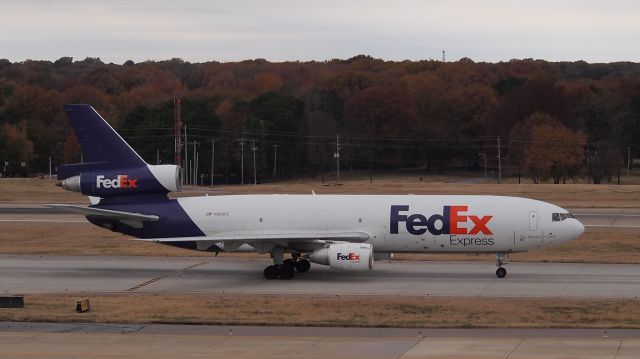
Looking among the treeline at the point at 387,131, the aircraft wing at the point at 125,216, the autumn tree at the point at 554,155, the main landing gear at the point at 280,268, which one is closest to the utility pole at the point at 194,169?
the treeline at the point at 387,131

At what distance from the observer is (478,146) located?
149 metres

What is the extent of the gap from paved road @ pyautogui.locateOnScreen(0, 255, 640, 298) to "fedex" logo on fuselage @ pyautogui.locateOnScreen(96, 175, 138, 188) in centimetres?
376

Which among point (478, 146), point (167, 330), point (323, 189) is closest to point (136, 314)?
point (167, 330)

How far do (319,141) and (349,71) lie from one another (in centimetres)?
3477

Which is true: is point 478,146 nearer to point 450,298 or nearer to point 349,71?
point 349,71

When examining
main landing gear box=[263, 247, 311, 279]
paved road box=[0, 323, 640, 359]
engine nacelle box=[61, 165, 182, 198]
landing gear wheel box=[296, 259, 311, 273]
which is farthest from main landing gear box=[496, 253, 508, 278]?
engine nacelle box=[61, 165, 182, 198]

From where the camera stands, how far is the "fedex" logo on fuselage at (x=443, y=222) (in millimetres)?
42688

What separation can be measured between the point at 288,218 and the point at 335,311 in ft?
32.7

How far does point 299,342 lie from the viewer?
95.0ft

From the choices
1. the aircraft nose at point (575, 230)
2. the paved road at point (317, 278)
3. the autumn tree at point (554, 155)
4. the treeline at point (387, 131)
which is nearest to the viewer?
the paved road at point (317, 278)

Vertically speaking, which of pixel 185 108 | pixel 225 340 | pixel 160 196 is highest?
pixel 185 108

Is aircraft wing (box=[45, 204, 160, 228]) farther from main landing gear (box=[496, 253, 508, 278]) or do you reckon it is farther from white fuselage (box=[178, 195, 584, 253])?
main landing gear (box=[496, 253, 508, 278])

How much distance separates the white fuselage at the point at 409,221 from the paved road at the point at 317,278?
4.91ft

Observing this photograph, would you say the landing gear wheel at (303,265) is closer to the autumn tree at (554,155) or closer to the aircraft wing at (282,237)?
the aircraft wing at (282,237)
